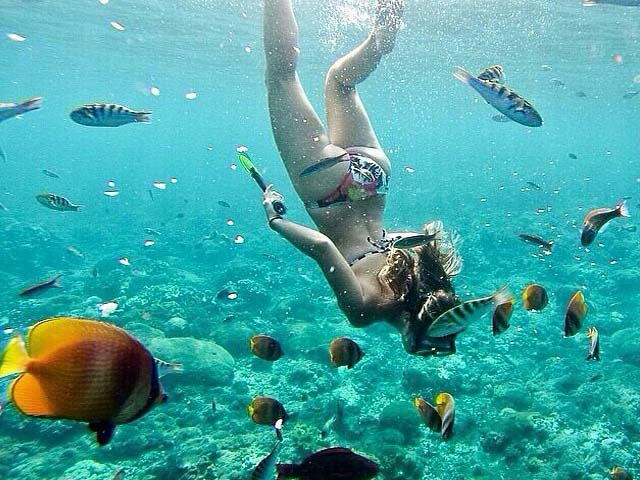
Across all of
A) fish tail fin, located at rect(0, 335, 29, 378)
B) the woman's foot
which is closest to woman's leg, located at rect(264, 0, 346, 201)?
the woman's foot

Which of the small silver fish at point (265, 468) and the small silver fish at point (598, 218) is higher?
the small silver fish at point (598, 218)

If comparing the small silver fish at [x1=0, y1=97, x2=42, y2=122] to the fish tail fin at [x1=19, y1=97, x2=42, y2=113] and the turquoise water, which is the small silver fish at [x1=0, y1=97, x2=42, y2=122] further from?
the turquoise water

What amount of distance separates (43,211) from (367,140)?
36.9 metres

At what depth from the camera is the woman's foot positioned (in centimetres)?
604

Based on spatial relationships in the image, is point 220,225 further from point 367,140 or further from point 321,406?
point 367,140

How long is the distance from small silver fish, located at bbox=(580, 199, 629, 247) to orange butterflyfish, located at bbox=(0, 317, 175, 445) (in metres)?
4.44

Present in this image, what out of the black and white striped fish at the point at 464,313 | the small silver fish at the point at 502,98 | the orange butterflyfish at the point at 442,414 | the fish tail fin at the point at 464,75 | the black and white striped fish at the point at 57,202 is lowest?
the black and white striped fish at the point at 57,202

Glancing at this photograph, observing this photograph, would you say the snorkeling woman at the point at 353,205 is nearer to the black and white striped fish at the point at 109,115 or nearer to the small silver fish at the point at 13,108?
the black and white striped fish at the point at 109,115

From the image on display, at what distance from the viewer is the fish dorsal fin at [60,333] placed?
4.47ft

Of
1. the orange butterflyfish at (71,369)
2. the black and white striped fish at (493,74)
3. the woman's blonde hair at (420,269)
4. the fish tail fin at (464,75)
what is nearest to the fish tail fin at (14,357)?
the orange butterflyfish at (71,369)

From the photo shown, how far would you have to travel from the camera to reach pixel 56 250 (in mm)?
23047

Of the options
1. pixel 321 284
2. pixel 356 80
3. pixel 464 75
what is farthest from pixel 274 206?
pixel 321 284

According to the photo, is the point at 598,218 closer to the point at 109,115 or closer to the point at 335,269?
the point at 335,269

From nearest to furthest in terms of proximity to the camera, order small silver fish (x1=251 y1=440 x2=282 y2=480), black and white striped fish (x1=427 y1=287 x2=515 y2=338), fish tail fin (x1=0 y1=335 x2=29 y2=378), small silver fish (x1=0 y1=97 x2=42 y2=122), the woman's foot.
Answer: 1. fish tail fin (x1=0 y1=335 x2=29 y2=378)
2. black and white striped fish (x1=427 y1=287 x2=515 y2=338)
3. small silver fish (x1=251 y1=440 x2=282 y2=480)
4. small silver fish (x1=0 y1=97 x2=42 y2=122)
5. the woman's foot
